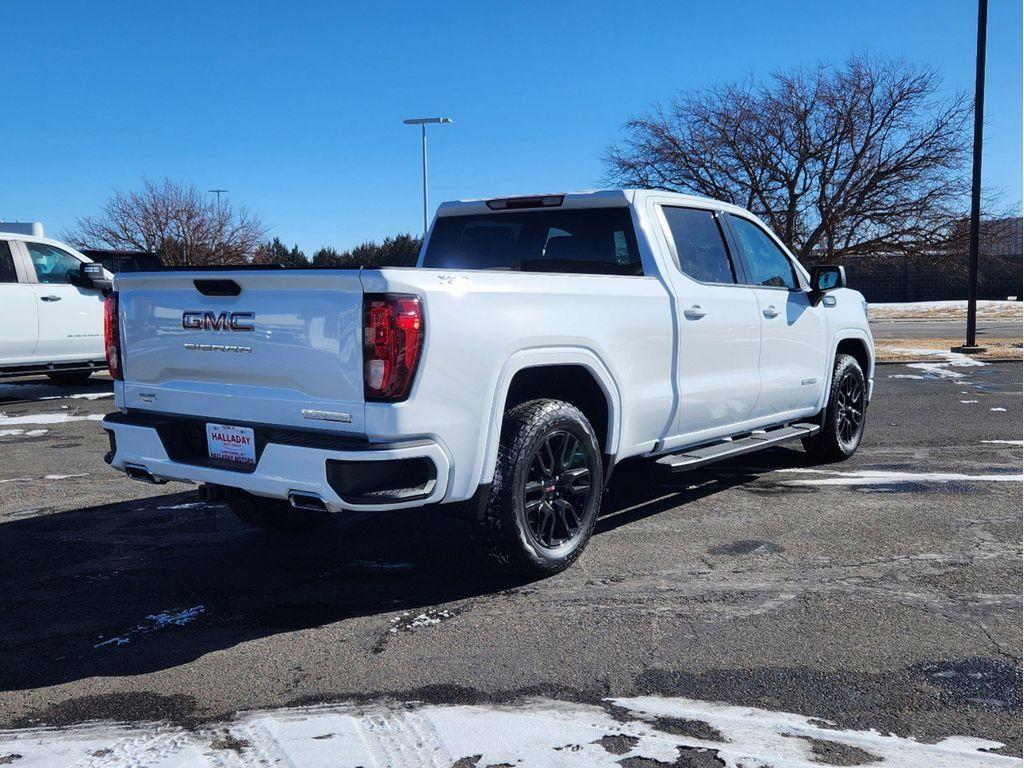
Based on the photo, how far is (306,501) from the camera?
153 inches

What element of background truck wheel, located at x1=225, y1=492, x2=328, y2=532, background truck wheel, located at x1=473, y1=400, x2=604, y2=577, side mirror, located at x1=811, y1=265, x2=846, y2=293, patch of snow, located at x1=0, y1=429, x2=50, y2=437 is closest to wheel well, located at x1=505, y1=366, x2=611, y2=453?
background truck wheel, located at x1=473, y1=400, x2=604, y2=577

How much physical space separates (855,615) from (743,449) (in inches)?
73.6

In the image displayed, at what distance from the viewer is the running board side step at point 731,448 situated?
17.2 feet

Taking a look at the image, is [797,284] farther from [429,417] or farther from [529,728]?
[529,728]

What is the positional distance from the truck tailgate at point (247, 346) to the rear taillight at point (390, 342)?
0.04m

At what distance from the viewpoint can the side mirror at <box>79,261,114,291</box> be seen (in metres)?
11.2

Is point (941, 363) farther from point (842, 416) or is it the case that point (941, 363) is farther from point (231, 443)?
point (231, 443)

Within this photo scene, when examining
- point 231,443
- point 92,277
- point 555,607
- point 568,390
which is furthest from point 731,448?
point 92,277

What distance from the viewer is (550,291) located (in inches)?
174

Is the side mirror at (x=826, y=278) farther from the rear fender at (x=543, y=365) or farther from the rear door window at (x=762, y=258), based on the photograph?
the rear fender at (x=543, y=365)

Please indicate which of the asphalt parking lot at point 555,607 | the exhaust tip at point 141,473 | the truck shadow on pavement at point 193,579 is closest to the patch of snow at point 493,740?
the asphalt parking lot at point 555,607

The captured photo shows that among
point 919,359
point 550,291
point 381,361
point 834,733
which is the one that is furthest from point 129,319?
point 919,359

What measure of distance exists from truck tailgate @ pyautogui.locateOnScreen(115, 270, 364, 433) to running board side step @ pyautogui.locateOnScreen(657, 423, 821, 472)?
210 centimetres

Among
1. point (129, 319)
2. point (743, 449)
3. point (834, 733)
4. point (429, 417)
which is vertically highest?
point (129, 319)
